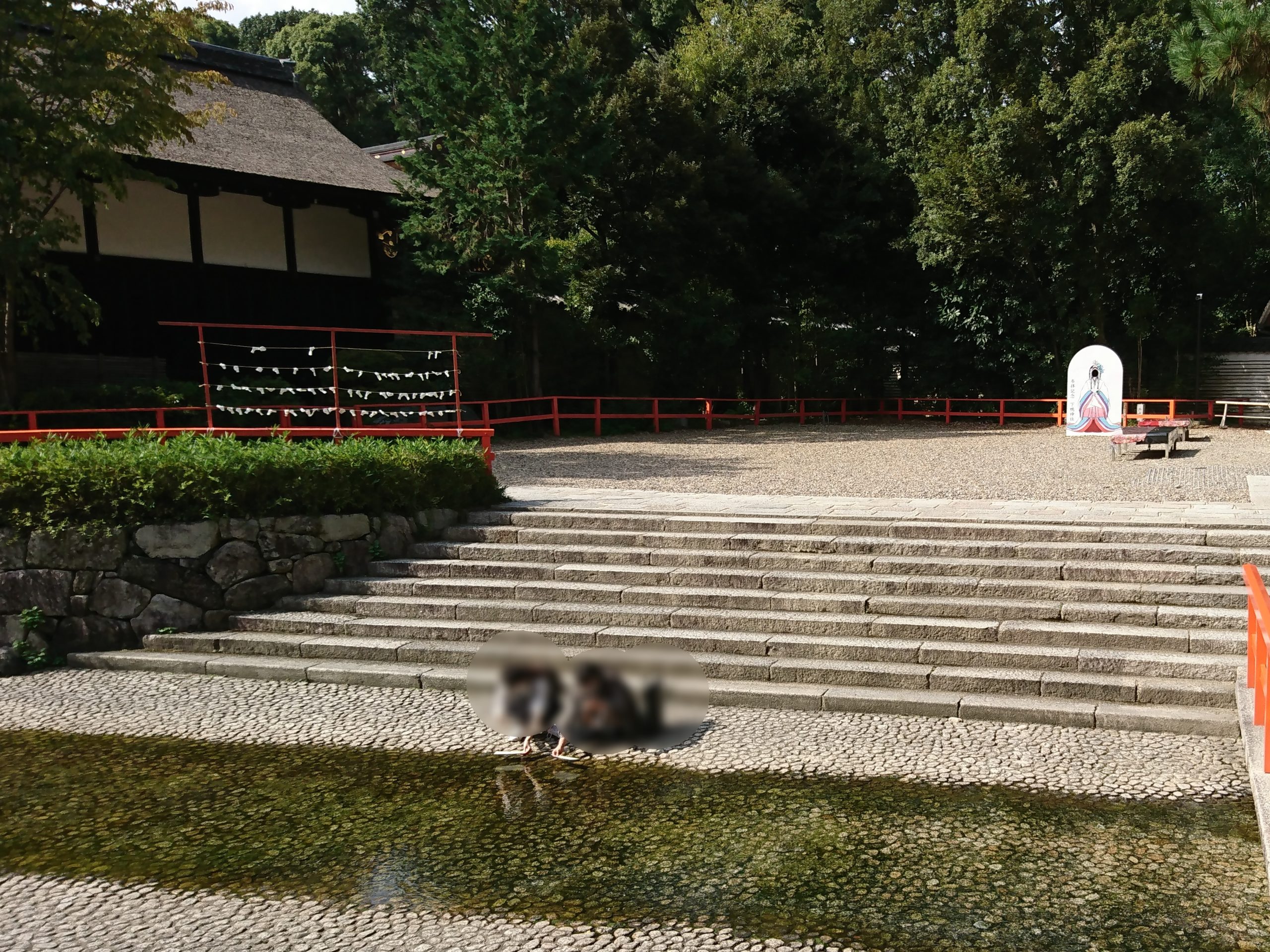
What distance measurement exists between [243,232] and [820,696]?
16.5 meters

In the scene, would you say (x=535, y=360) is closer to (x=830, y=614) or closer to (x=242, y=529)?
(x=242, y=529)

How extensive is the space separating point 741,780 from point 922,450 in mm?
13699

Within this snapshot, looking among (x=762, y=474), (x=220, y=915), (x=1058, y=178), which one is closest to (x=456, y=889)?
(x=220, y=915)

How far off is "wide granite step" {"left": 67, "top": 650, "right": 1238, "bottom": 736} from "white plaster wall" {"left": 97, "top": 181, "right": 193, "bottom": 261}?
1185 centimetres

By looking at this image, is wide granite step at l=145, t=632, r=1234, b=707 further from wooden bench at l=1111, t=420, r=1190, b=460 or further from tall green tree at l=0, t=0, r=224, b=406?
wooden bench at l=1111, t=420, r=1190, b=460

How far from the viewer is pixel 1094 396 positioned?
1514 centimetres

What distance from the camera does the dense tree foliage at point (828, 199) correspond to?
862 inches

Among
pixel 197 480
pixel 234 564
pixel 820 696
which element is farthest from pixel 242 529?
pixel 820 696

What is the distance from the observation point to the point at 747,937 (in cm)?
427

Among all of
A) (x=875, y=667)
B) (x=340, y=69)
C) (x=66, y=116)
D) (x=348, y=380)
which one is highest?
(x=340, y=69)

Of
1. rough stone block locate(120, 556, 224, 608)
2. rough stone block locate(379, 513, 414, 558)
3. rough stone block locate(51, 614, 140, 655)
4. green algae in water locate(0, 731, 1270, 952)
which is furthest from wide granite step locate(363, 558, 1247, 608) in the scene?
green algae in water locate(0, 731, 1270, 952)

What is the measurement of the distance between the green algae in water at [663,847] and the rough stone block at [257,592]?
2554 millimetres

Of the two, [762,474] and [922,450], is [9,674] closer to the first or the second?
[762,474]

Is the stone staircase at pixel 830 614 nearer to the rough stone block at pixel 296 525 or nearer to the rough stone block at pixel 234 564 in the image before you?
the rough stone block at pixel 234 564
